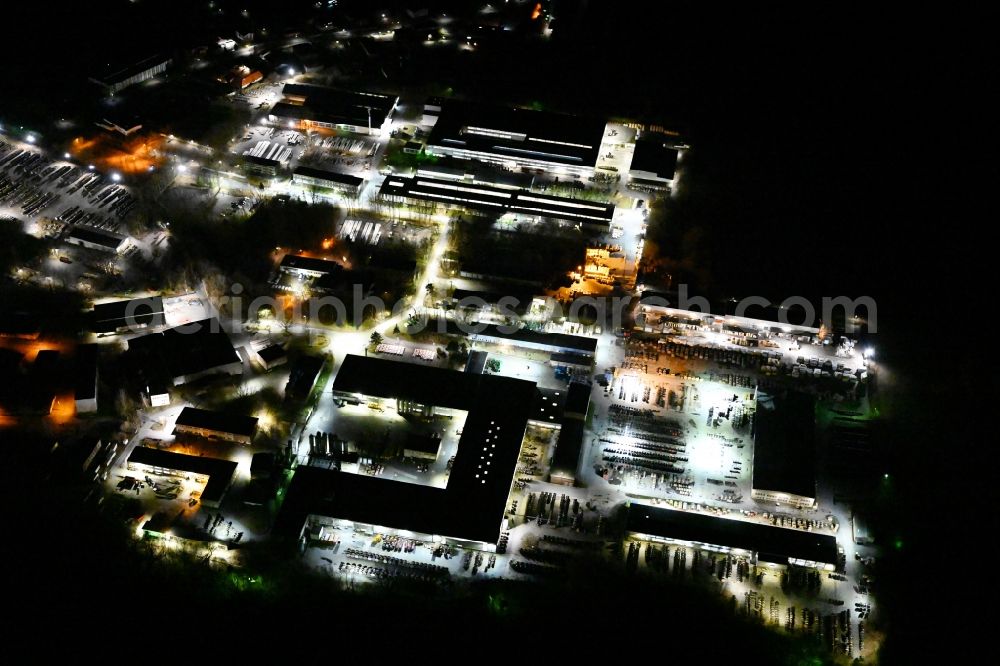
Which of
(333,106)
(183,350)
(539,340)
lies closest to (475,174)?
(333,106)

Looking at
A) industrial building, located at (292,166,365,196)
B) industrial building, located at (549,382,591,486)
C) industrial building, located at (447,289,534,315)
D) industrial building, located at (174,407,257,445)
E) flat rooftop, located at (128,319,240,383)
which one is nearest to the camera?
industrial building, located at (549,382,591,486)

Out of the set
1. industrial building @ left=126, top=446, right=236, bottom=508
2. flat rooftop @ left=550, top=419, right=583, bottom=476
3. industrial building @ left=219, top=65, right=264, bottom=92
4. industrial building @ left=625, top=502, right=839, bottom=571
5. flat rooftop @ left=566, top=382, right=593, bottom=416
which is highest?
industrial building @ left=219, top=65, right=264, bottom=92

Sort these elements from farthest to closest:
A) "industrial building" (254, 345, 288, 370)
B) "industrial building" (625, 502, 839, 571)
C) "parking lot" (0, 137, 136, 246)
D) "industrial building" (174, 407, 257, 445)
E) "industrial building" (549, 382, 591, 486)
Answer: "parking lot" (0, 137, 136, 246) → "industrial building" (254, 345, 288, 370) → "industrial building" (174, 407, 257, 445) → "industrial building" (549, 382, 591, 486) → "industrial building" (625, 502, 839, 571)

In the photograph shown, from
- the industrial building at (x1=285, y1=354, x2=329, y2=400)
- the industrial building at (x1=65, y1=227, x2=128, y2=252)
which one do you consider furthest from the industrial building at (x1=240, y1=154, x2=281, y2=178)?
the industrial building at (x1=285, y1=354, x2=329, y2=400)

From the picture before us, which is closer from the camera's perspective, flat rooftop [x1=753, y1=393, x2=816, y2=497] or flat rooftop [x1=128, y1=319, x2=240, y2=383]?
flat rooftop [x1=753, y1=393, x2=816, y2=497]

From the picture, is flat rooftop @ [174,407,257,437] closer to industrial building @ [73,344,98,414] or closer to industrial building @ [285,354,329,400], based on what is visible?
industrial building @ [285,354,329,400]

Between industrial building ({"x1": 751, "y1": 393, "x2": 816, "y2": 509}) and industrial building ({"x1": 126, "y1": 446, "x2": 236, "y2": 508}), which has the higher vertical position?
industrial building ({"x1": 751, "y1": 393, "x2": 816, "y2": 509})
